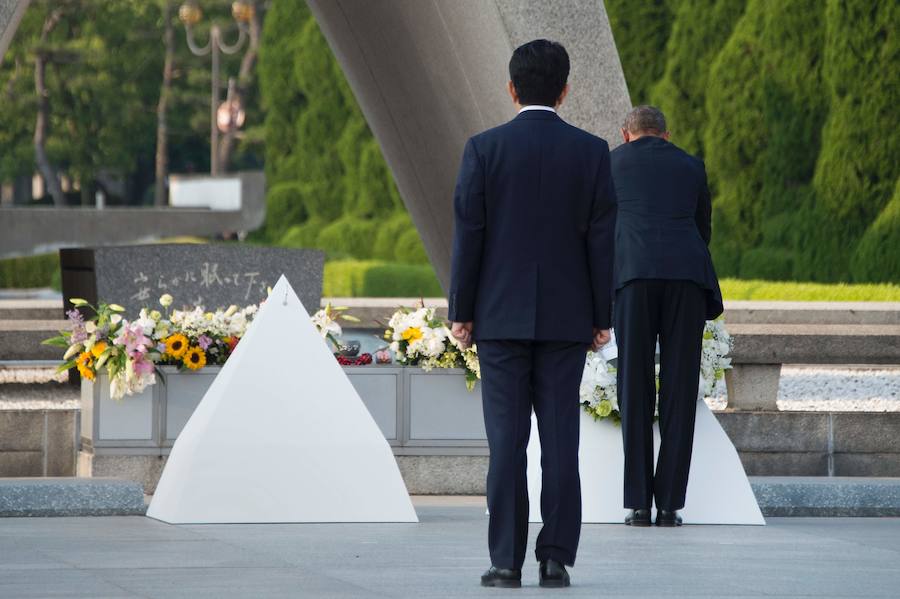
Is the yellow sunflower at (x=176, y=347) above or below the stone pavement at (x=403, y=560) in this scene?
above

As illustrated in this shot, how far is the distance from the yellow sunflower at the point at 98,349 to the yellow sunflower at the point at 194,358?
1.33 feet

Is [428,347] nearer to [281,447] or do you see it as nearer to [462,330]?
[281,447]

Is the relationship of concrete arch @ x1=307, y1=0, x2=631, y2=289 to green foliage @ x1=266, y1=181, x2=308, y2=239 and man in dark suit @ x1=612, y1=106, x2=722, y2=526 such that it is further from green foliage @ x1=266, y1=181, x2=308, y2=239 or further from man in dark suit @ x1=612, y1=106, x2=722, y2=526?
green foliage @ x1=266, y1=181, x2=308, y2=239

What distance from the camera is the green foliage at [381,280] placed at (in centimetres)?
2797

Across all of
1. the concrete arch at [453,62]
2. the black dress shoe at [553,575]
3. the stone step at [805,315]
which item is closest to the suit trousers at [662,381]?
the black dress shoe at [553,575]

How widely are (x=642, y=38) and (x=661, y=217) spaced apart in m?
19.3

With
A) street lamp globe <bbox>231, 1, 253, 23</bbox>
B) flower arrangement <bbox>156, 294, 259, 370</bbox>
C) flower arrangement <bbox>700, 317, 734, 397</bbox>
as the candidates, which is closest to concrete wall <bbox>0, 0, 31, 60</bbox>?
flower arrangement <bbox>156, 294, 259, 370</bbox>

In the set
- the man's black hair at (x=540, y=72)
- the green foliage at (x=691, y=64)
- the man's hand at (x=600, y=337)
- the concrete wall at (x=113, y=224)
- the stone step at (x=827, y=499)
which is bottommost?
the stone step at (x=827, y=499)

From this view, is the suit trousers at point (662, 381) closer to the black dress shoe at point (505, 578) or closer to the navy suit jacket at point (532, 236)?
the navy suit jacket at point (532, 236)

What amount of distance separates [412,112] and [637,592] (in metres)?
5.80

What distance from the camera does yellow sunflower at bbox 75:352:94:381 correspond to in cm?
857

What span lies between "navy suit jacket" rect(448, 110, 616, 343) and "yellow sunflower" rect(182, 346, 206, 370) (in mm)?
3456

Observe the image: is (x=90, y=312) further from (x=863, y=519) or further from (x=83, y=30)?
(x=83, y=30)

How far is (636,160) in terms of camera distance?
23.9ft
